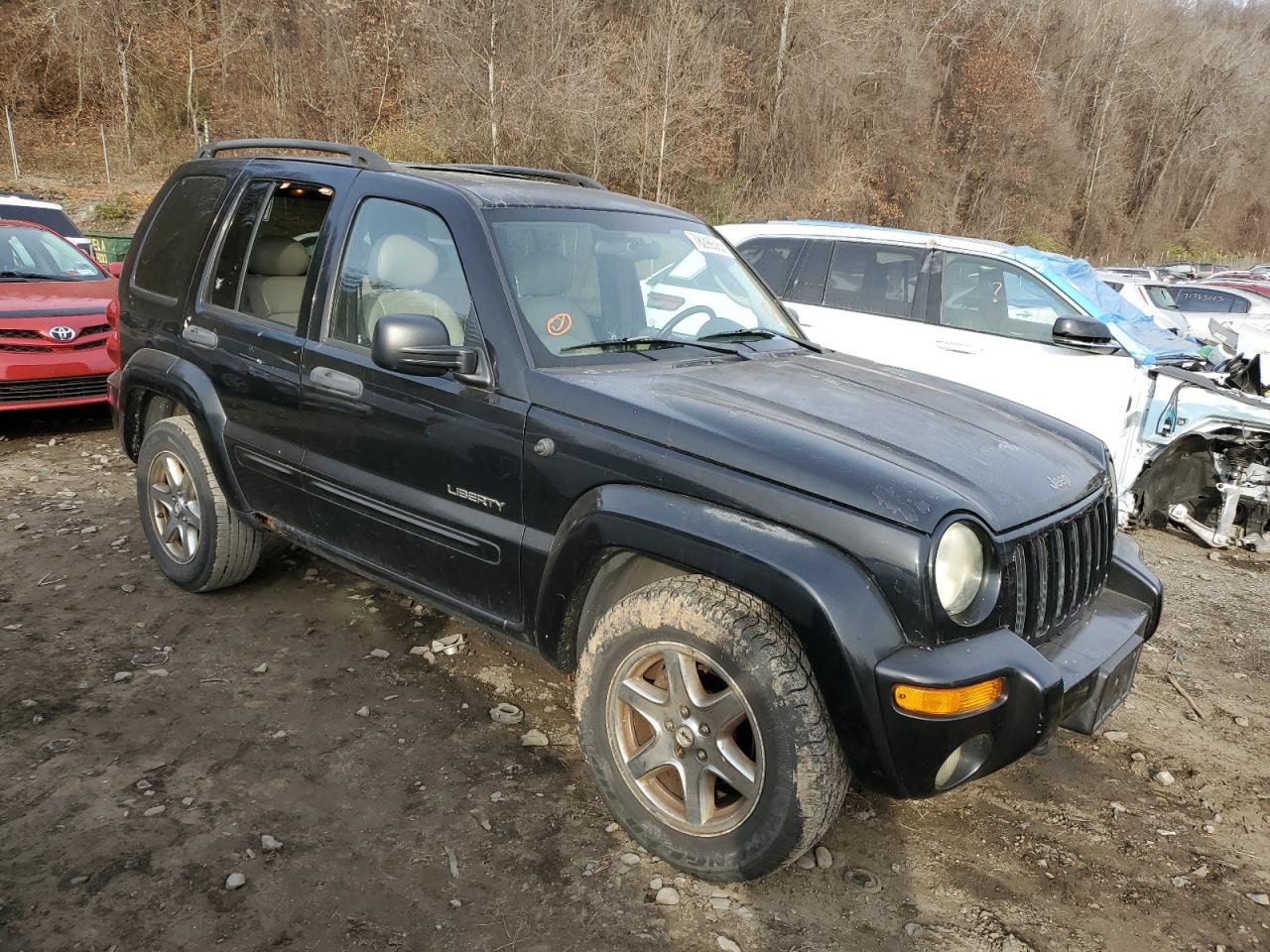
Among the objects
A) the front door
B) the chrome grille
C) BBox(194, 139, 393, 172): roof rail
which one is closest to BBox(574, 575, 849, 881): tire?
the front door

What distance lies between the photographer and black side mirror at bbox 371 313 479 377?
2742mm

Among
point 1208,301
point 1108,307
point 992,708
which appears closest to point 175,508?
point 992,708

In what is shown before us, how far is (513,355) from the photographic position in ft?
9.43

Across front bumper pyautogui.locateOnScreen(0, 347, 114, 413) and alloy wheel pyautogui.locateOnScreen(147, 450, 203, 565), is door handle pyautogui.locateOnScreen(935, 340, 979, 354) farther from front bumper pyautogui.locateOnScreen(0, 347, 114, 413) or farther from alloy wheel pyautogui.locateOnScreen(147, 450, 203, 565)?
front bumper pyautogui.locateOnScreen(0, 347, 114, 413)

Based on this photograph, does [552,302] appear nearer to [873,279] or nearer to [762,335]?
[762,335]

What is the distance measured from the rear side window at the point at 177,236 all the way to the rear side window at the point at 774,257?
14.0ft

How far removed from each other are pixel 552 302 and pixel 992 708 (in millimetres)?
1851

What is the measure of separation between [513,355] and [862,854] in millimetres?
1939

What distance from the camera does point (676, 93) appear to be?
24141 mm

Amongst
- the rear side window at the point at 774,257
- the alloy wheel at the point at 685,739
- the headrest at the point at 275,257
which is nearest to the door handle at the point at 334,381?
the headrest at the point at 275,257

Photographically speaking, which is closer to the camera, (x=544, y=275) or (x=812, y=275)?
(x=544, y=275)

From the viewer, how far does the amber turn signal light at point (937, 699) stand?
2.16 metres

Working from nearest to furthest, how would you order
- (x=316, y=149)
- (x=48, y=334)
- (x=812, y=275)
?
1. (x=316, y=149)
2. (x=48, y=334)
3. (x=812, y=275)

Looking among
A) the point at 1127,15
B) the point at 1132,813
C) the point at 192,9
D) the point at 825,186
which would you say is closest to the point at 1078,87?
the point at 1127,15
